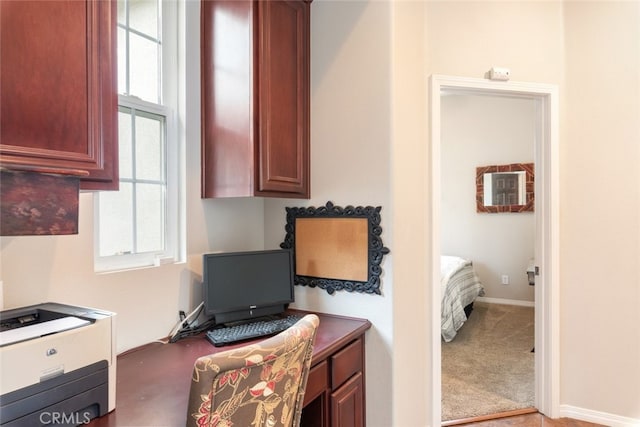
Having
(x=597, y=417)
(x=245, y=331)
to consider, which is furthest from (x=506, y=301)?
(x=245, y=331)

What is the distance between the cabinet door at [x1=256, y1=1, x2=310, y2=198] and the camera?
70.7 inches

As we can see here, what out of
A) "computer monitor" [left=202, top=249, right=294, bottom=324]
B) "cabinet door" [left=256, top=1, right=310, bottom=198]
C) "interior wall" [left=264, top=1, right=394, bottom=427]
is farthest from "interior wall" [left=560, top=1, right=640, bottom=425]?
"computer monitor" [left=202, top=249, right=294, bottom=324]

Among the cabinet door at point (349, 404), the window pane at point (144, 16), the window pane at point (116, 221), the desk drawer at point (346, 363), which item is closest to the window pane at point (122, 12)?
the window pane at point (144, 16)

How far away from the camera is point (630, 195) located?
232 cm

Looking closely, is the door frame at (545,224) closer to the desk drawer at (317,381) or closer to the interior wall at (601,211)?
the interior wall at (601,211)

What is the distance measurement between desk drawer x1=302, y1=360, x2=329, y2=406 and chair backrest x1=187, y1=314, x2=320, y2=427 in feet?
0.87

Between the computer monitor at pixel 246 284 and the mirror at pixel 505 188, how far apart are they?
3837 millimetres

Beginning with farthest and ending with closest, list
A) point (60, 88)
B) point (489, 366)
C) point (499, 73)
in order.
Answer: point (489, 366), point (499, 73), point (60, 88)

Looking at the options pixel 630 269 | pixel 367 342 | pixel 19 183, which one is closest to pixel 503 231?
pixel 630 269

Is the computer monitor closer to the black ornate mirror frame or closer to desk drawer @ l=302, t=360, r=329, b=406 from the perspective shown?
the black ornate mirror frame

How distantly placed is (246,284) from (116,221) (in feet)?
2.13

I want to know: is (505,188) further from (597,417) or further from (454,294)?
(597,417)

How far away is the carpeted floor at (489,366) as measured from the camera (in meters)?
2.60

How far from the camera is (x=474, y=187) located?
5121mm
